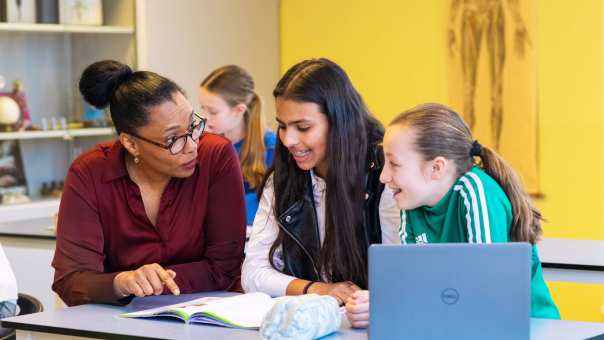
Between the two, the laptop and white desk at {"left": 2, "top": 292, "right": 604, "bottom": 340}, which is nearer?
the laptop

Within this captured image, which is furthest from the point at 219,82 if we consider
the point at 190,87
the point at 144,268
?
the point at 144,268

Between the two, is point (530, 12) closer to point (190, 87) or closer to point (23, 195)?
point (190, 87)

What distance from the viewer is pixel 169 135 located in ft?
8.00

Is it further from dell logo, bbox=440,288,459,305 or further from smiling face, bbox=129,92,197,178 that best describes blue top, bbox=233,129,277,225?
dell logo, bbox=440,288,459,305

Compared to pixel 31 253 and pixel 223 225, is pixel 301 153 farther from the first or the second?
pixel 31 253

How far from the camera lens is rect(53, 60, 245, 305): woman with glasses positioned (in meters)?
2.43

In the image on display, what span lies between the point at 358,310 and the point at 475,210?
1.08 feet

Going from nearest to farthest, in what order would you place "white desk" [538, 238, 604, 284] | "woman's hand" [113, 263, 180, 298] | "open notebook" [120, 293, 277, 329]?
"open notebook" [120, 293, 277, 329] < "woman's hand" [113, 263, 180, 298] < "white desk" [538, 238, 604, 284]

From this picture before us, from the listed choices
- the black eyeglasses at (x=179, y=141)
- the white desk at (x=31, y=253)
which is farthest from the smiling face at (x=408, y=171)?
the white desk at (x=31, y=253)

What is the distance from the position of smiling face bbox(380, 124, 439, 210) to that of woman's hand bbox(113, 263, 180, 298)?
537 millimetres

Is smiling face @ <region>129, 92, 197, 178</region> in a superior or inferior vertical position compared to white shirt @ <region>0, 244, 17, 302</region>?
superior

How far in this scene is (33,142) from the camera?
457 centimetres

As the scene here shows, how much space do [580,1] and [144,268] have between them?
9.21ft

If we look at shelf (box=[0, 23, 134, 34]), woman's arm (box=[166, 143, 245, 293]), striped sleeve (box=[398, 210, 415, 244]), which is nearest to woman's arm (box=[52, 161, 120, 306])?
woman's arm (box=[166, 143, 245, 293])
